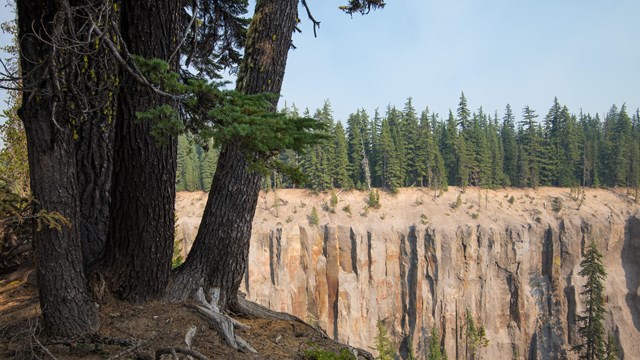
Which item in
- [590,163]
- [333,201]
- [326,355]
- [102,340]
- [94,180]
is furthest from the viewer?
[590,163]

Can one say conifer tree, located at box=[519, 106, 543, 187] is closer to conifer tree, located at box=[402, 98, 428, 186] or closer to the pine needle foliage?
conifer tree, located at box=[402, 98, 428, 186]

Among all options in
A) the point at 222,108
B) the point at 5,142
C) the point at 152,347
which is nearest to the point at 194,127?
the point at 222,108

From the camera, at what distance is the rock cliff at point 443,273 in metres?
37.4

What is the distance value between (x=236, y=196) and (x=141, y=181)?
972mm

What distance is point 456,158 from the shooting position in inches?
2041

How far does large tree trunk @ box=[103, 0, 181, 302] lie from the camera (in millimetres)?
2699

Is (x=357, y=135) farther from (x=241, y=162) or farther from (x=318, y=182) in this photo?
(x=241, y=162)

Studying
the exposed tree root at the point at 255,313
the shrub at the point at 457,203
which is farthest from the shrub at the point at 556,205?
the exposed tree root at the point at 255,313

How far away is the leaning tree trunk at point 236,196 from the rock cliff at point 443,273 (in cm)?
3388

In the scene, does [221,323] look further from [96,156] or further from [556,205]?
[556,205]

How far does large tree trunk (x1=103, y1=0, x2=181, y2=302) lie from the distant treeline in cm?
4143

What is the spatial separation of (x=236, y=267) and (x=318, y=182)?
41409 mm

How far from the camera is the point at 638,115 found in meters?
76.1

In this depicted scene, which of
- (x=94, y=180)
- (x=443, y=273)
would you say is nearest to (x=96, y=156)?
(x=94, y=180)
